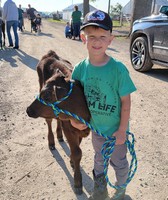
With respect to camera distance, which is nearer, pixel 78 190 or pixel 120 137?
pixel 120 137

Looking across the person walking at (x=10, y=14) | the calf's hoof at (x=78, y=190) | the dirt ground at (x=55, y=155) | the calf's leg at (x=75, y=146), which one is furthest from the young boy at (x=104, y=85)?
the person walking at (x=10, y=14)

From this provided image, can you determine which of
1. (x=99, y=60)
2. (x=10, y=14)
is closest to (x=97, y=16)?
(x=99, y=60)

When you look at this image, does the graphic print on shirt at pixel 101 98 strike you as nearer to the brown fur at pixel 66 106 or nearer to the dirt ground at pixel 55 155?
the brown fur at pixel 66 106

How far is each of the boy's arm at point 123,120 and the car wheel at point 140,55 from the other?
5.77 metres

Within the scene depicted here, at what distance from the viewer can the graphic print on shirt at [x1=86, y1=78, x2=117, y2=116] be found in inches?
94.5

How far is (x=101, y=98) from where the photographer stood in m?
2.44

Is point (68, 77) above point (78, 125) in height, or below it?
above

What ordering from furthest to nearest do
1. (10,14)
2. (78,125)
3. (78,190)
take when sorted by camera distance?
(10,14)
(78,190)
(78,125)

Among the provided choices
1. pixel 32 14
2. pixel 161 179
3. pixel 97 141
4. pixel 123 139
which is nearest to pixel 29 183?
pixel 97 141

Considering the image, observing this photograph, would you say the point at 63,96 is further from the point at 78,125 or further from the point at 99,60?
the point at 99,60

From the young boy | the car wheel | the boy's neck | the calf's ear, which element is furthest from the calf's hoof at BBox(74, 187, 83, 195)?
the car wheel

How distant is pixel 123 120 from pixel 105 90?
315 millimetres

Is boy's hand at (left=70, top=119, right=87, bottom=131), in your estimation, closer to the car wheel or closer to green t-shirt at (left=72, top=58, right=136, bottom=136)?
green t-shirt at (left=72, top=58, right=136, bottom=136)

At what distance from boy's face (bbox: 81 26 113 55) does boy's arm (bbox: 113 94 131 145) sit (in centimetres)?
48
